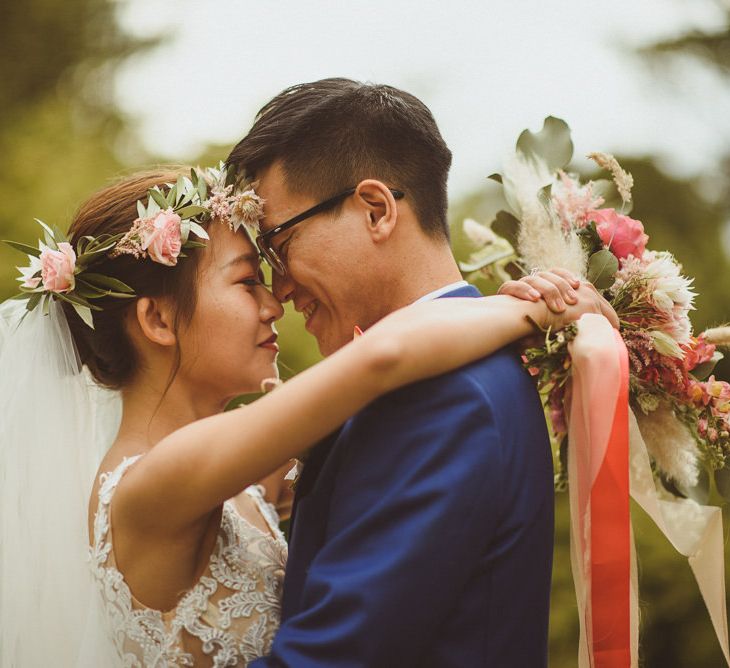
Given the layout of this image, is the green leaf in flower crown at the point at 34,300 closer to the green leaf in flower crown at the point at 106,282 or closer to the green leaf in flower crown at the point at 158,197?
the green leaf in flower crown at the point at 106,282

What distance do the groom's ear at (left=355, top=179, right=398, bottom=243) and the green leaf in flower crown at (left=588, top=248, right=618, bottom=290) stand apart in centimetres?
63

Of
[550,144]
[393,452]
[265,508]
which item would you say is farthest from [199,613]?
[550,144]

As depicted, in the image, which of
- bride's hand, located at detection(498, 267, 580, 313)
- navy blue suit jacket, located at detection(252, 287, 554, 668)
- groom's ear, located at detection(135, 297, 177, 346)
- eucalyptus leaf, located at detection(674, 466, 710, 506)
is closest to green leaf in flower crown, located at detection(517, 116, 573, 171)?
bride's hand, located at detection(498, 267, 580, 313)

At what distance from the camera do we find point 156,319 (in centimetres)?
276

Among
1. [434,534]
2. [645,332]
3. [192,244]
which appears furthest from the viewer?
[192,244]

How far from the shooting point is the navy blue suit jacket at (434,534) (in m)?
1.82

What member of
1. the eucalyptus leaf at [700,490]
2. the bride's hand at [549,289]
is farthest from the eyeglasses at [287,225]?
the eucalyptus leaf at [700,490]

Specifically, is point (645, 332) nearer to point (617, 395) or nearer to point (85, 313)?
point (617, 395)

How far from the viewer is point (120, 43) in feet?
20.0

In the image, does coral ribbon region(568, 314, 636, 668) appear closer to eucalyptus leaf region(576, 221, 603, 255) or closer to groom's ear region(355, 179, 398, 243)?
eucalyptus leaf region(576, 221, 603, 255)

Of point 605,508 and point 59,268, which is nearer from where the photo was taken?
point 605,508

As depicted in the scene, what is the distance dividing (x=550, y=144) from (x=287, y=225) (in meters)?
1.10

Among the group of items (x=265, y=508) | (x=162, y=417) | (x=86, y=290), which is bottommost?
(x=265, y=508)

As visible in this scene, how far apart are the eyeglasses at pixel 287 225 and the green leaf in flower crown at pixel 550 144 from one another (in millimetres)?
719
